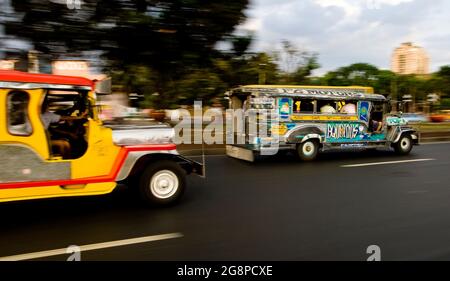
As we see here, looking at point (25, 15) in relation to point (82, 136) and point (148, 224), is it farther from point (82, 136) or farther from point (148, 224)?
point (148, 224)

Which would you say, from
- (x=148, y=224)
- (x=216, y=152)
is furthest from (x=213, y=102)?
(x=148, y=224)

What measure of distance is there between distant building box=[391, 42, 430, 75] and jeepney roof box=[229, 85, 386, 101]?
214ft

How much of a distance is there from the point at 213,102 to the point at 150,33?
714cm

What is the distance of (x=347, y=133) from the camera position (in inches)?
477

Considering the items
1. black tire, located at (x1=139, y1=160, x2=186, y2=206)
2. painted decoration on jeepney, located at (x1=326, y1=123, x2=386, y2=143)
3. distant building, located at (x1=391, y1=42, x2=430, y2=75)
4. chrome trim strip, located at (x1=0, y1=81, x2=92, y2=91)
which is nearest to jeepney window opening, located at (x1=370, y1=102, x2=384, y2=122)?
painted decoration on jeepney, located at (x1=326, y1=123, x2=386, y2=143)

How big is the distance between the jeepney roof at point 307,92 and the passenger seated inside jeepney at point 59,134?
18.9ft

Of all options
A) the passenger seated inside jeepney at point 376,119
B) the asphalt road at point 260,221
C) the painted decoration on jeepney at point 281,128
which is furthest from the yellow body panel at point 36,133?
the passenger seated inside jeepney at point 376,119

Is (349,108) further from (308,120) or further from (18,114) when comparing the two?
(18,114)

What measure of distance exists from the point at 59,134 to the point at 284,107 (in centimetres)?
656

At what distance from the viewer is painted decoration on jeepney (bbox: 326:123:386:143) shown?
11883mm

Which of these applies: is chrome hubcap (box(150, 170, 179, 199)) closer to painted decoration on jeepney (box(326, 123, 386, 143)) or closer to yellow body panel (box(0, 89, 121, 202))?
yellow body panel (box(0, 89, 121, 202))

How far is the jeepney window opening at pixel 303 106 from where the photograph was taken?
11.3 metres
